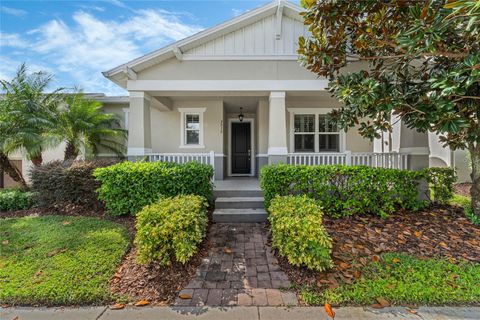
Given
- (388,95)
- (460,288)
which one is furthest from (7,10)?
(460,288)

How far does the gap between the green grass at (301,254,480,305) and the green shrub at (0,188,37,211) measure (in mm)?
7683

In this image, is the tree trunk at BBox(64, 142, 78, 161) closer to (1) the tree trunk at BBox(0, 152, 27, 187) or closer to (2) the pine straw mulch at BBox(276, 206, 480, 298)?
(1) the tree trunk at BBox(0, 152, 27, 187)

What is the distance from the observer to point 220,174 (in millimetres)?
8922

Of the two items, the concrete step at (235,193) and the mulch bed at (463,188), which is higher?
the concrete step at (235,193)

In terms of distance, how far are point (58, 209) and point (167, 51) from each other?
526 centimetres

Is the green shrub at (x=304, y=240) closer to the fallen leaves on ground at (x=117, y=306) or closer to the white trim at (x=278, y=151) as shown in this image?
the fallen leaves on ground at (x=117, y=306)

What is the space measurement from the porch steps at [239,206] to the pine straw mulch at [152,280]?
5.81 ft

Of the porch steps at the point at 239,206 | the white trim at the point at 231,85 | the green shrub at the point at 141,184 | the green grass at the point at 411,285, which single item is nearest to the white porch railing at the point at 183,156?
the porch steps at the point at 239,206

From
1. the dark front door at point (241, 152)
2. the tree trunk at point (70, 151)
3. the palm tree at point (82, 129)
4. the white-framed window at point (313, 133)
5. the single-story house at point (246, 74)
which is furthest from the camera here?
the dark front door at point (241, 152)

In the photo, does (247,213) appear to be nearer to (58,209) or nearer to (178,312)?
(178,312)

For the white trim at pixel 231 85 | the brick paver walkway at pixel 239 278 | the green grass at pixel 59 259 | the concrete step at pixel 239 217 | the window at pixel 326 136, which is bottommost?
the brick paver walkway at pixel 239 278

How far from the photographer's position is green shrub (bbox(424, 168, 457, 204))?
5633 millimetres

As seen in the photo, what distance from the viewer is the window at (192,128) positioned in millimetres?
9555

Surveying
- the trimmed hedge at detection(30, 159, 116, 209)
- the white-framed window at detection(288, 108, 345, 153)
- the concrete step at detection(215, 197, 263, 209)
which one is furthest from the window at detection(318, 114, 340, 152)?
the trimmed hedge at detection(30, 159, 116, 209)
